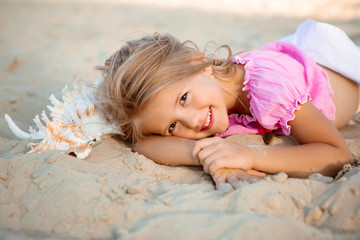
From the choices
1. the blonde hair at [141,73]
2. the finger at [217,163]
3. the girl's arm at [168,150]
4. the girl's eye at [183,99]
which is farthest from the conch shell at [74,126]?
the finger at [217,163]

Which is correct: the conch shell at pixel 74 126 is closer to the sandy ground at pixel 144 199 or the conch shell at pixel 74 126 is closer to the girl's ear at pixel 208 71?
the sandy ground at pixel 144 199

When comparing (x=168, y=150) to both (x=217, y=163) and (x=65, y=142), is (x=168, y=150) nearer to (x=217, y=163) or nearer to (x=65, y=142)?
(x=217, y=163)

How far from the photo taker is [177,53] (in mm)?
2395

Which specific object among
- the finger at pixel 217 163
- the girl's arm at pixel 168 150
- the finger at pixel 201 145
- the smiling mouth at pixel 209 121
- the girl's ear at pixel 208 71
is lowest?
the girl's arm at pixel 168 150

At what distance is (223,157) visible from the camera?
196 centimetres

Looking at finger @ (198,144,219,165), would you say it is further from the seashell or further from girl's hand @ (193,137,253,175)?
the seashell

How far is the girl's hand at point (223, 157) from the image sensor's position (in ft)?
6.36

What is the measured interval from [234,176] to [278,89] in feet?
2.28

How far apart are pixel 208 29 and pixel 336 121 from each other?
349 cm

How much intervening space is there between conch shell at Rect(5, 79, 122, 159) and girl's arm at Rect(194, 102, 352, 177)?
2.56ft

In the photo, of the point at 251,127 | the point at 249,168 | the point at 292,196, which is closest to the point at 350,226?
the point at 292,196

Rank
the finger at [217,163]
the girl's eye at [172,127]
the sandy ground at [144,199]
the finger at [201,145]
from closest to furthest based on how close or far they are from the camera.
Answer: the sandy ground at [144,199]
the finger at [217,163]
the finger at [201,145]
the girl's eye at [172,127]

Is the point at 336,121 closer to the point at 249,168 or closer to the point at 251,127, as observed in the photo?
the point at 251,127

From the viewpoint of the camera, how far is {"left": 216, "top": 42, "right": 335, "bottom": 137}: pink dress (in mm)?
2176
